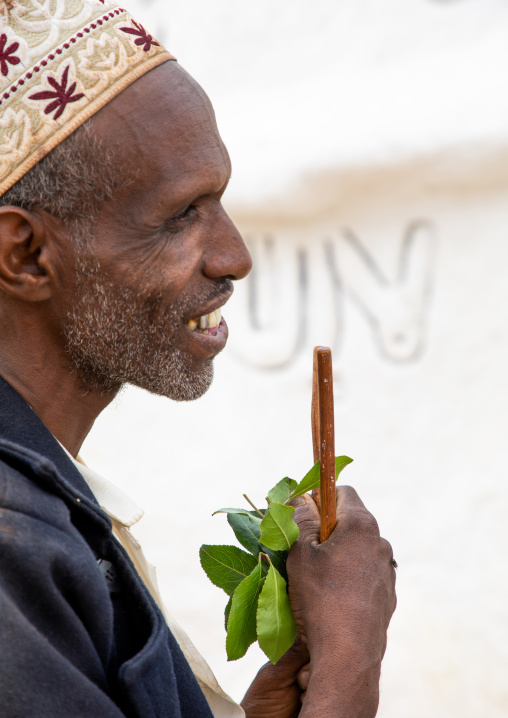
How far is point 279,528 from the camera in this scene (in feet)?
4.60

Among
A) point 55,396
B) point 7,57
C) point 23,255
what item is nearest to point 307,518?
point 55,396

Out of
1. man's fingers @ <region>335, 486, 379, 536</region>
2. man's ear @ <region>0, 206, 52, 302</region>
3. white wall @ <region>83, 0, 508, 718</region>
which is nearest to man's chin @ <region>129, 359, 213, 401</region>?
man's ear @ <region>0, 206, 52, 302</region>

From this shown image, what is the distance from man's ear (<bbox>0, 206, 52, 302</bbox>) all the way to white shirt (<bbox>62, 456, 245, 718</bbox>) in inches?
12.8

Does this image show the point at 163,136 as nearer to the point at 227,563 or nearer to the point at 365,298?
the point at 227,563

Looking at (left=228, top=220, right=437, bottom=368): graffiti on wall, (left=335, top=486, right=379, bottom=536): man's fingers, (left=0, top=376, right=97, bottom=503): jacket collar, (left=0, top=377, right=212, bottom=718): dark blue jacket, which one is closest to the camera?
(left=0, top=377, right=212, bottom=718): dark blue jacket

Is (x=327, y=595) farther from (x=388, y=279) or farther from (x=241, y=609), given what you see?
(x=388, y=279)

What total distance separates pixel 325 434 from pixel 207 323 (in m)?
0.36

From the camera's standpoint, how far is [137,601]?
47.1 inches

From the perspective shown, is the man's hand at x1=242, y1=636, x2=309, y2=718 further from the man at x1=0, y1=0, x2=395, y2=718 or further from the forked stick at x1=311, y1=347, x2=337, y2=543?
the forked stick at x1=311, y1=347, x2=337, y2=543

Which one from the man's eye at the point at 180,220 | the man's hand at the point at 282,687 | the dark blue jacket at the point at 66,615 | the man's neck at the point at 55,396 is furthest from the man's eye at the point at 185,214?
the man's hand at the point at 282,687

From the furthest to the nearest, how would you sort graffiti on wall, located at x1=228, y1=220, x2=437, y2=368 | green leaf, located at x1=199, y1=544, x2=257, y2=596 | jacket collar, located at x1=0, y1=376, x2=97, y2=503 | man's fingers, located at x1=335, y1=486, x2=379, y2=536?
graffiti on wall, located at x1=228, y1=220, x2=437, y2=368 → green leaf, located at x1=199, y1=544, x2=257, y2=596 → man's fingers, located at x1=335, y1=486, x2=379, y2=536 → jacket collar, located at x1=0, y1=376, x2=97, y2=503

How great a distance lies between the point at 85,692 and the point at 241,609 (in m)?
0.47

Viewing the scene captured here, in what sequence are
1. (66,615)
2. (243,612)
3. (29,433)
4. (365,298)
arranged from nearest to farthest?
1. (66,615)
2. (29,433)
3. (243,612)
4. (365,298)

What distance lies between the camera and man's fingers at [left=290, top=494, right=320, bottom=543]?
1.45 m
